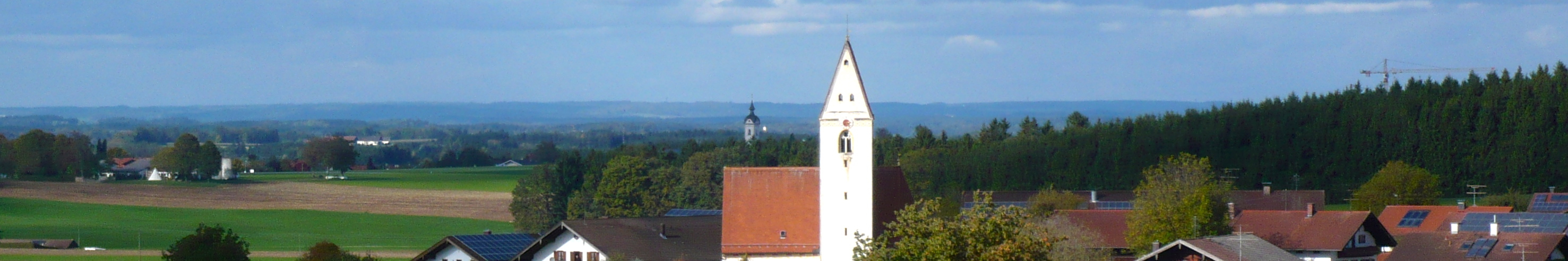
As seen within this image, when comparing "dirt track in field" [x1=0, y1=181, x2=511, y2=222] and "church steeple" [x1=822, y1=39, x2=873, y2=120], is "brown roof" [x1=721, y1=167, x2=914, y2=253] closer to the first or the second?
"church steeple" [x1=822, y1=39, x2=873, y2=120]

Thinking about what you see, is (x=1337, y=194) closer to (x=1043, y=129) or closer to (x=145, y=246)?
(x=1043, y=129)

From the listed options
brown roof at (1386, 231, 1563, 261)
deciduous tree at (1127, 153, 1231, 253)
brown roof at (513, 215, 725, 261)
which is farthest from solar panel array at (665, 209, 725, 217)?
brown roof at (1386, 231, 1563, 261)

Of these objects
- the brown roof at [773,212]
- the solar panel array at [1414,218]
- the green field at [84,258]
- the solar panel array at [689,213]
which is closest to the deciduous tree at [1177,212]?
the solar panel array at [1414,218]

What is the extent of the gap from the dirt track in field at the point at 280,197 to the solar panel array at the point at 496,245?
186 feet

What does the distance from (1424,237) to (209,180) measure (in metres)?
116

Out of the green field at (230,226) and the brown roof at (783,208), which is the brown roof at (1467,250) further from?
the green field at (230,226)

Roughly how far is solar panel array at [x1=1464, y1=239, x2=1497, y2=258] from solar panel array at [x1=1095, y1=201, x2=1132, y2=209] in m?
33.4

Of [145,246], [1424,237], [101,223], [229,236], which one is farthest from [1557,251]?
[101,223]

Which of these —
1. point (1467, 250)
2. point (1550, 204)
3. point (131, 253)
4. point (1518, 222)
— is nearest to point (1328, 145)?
point (1550, 204)

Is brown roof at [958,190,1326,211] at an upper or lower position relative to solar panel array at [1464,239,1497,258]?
upper

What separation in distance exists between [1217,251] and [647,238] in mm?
21371

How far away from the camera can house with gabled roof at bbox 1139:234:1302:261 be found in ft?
177

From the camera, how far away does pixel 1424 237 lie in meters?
68.0

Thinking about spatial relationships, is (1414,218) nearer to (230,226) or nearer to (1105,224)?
(1105,224)
